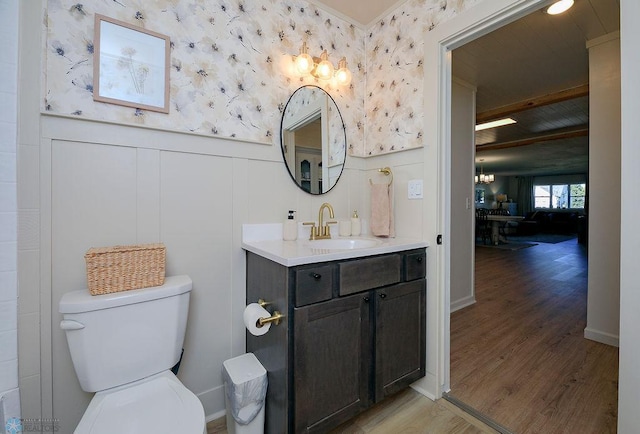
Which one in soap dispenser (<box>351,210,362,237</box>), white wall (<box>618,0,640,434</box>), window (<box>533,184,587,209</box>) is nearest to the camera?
white wall (<box>618,0,640,434</box>)

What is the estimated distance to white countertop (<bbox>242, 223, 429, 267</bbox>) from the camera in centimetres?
117

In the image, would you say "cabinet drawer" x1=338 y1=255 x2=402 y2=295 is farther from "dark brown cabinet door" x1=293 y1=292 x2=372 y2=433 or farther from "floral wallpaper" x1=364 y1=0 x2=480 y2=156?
"floral wallpaper" x1=364 y1=0 x2=480 y2=156

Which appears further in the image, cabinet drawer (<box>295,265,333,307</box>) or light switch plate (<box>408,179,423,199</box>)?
light switch plate (<box>408,179,423,199</box>)

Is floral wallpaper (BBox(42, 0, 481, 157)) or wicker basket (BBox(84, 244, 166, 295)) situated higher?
floral wallpaper (BBox(42, 0, 481, 157))

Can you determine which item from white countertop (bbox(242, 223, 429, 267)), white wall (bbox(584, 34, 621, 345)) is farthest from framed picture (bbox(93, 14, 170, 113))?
white wall (bbox(584, 34, 621, 345))

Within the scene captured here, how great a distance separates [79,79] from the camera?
3.87 feet

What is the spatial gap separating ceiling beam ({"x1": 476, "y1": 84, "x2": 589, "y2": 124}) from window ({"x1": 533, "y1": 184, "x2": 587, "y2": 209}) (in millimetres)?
11418

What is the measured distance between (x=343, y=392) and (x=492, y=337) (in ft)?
5.54

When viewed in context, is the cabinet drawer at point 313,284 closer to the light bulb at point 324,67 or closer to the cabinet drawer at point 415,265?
the cabinet drawer at point 415,265

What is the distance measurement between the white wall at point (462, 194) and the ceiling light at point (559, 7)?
1.05 meters

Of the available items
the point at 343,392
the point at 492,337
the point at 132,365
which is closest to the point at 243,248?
the point at 132,365

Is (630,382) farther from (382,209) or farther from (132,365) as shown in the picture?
(132,365)

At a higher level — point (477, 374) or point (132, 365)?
point (132, 365)

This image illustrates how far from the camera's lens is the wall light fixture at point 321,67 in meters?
1.71
